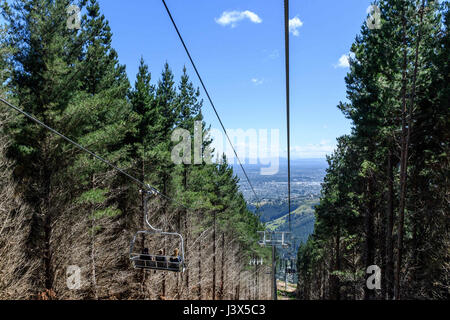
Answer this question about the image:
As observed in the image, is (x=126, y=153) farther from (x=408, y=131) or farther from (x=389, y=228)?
(x=389, y=228)

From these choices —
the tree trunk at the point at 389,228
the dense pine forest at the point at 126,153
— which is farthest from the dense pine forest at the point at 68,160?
the tree trunk at the point at 389,228

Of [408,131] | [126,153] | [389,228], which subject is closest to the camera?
[408,131]

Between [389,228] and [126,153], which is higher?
[126,153]

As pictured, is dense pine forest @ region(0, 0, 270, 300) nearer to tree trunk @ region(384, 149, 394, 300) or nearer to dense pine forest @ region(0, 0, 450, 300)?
dense pine forest @ region(0, 0, 450, 300)

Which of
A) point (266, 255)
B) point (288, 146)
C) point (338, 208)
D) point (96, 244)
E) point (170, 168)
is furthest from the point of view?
point (266, 255)

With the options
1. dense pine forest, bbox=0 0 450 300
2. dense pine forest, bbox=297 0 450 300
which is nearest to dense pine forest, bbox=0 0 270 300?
dense pine forest, bbox=0 0 450 300

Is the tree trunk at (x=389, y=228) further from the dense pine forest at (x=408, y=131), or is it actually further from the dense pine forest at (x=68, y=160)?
the dense pine forest at (x=68, y=160)

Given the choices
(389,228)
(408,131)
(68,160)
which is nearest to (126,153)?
(68,160)

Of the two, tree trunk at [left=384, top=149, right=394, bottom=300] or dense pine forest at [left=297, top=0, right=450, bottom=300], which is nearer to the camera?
dense pine forest at [left=297, top=0, right=450, bottom=300]

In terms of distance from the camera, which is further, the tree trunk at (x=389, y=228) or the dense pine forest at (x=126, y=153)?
the tree trunk at (x=389, y=228)

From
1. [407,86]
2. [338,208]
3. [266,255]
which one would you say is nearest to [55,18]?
[407,86]

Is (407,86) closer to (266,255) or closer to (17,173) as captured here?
(17,173)
